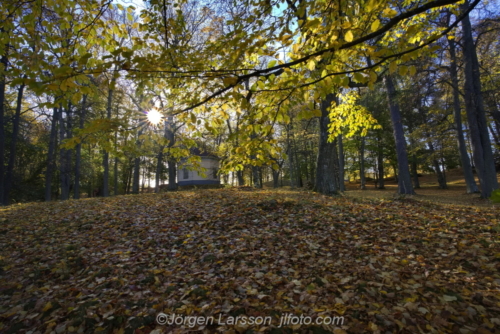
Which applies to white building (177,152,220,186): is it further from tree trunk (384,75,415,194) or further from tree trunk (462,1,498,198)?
tree trunk (462,1,498,198)

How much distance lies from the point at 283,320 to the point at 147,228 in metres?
4.05

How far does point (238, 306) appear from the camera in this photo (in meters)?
2.71

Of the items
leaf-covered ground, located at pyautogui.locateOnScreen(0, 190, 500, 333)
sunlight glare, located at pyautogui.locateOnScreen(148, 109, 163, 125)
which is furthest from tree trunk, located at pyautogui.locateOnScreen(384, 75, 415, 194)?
sunlight glare, located at pyautogui.locateOnScreen(148, 109, 163, 125)

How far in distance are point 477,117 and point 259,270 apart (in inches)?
449

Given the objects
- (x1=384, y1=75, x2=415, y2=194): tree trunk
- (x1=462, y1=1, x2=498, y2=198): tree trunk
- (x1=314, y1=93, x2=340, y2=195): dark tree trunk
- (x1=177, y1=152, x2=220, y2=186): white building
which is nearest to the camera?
(x1=314, y1=93, x2=340, y2=195): dark tree trunk

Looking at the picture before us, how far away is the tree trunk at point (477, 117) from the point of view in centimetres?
902

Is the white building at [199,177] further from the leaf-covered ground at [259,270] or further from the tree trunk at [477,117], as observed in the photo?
the tree trunk at [477,117]

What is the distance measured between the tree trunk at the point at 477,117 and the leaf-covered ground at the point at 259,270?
517 centimetres

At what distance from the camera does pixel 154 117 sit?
262 cm

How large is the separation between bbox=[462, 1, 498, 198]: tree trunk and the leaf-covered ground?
17.0 feet

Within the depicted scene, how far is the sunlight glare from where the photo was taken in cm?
259

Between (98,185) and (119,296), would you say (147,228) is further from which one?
(98,185)

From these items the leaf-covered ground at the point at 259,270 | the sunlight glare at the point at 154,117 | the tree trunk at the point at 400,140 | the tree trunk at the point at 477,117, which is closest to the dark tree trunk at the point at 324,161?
the leaf-covered ground at the point at 259,270

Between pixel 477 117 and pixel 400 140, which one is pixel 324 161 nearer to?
pixel 400 140
